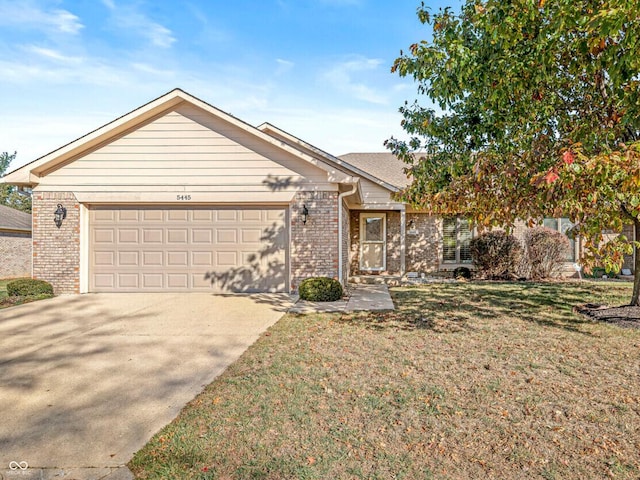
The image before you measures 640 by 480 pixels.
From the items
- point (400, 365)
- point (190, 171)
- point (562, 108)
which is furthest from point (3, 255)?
point (562, 108)

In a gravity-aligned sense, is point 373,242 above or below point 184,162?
below

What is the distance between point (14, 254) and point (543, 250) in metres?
22.7

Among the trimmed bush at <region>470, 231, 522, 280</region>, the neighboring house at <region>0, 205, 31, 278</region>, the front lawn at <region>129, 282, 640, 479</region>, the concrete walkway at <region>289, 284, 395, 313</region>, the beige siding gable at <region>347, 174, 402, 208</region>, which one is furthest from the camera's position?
the neighboring house at <region>0, 205, 31, 278</region>

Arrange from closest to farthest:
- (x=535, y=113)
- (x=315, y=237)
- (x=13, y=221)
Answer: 1. (x=535, y=113)
2. (x=315, y=237)
3. (x=13, y=221)

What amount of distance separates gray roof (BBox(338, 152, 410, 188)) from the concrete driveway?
1041 cm

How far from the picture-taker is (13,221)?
19812 millimetres

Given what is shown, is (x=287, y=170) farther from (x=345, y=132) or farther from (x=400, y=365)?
(x=345, y=132)

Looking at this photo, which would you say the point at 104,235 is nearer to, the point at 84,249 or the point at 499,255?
the point at 84,249

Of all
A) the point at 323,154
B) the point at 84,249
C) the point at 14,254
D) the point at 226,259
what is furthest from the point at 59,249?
the point at 14,254

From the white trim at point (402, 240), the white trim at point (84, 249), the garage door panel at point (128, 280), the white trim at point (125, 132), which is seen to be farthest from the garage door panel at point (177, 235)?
the white trim at point (402, 240)

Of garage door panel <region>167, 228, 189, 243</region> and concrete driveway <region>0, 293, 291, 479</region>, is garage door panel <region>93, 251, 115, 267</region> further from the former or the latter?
concrete driveway <region>0, 293, 291, 479</region>

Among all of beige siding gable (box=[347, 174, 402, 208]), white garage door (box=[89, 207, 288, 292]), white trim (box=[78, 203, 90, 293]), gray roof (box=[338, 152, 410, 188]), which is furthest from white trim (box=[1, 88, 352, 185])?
gray roof (box=[338, 152, 410, 188])

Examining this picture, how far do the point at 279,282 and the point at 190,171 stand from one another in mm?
3768

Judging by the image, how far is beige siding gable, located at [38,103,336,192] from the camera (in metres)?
10.7
